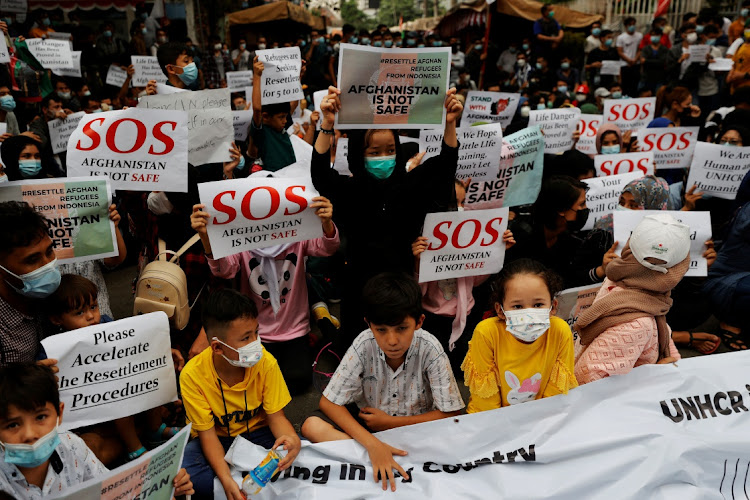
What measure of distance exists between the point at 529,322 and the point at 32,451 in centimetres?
208

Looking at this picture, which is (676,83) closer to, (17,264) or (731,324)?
(731,324)

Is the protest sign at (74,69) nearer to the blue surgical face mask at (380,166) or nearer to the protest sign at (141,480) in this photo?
the blue surgical face mask at (380,166)

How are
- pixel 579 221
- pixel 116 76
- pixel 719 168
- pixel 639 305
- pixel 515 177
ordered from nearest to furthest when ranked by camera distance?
pixel 639 305, pixel 579 221, pixel 515 177, pixel 719 168, pixel 116 76

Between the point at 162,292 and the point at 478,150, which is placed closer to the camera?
the point at 162,292

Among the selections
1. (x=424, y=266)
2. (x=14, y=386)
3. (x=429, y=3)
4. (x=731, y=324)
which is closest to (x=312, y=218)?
(x=424, y=266)

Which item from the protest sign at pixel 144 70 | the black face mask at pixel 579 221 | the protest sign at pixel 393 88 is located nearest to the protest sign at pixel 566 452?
the black face mask at pixel 579 221

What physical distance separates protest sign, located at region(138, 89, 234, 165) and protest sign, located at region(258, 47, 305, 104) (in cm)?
86

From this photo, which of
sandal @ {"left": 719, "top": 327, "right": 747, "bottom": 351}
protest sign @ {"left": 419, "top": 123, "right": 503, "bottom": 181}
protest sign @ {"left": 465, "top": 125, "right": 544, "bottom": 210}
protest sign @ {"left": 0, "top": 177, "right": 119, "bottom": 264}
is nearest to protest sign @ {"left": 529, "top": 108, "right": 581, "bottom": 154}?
protest sign @ {"left": 465, "top": 125, "right": 544, "bottom": 210}

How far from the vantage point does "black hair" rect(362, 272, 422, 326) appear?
8.69 ft

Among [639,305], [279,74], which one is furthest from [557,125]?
[639,305]

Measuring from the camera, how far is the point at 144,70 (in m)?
6.97

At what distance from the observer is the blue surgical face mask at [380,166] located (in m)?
3.46

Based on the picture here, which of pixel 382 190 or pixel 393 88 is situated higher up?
pixel 393 88

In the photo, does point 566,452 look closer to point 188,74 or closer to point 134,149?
point 134,149
